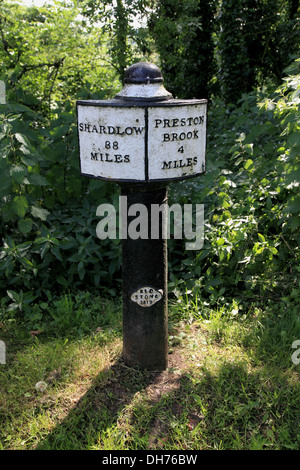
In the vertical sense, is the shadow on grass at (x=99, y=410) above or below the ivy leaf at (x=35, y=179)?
below

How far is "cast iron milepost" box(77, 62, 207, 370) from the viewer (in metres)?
2.06

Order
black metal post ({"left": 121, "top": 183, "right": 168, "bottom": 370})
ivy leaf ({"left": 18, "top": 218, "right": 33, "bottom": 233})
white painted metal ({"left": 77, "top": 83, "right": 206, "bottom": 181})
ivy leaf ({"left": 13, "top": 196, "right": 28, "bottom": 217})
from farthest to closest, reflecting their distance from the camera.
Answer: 1. ivy leaf ({"left": 18, "top": 218, "right": 33, "bottom": 233})
2. ivy leaf ({"left": 13, "top": 196, "right": 28, "bottom": 217})
3. black metal post ({"left": 121, "top": 183, "right": 168, "bottom": 370})
4. white painted metal ({"left": 77, "top": 83, "right": 206, "bottom": 181})

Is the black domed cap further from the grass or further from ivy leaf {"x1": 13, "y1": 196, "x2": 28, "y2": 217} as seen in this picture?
the grass

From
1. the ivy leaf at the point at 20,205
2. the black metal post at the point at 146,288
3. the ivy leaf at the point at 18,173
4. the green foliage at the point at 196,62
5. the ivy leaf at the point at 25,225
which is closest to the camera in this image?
the black metal post at the point at 146,288

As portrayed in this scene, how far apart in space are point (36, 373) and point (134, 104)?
59.2 inches

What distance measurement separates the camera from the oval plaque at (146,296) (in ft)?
7.84

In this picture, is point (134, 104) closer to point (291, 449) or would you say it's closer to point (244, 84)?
point (291, 449)

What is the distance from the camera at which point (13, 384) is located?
246 cm

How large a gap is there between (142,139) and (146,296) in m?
0.81

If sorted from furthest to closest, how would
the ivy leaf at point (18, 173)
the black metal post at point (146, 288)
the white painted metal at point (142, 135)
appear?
the ivy leaf at point (18, 173) < the black metal post at point (146, 288) < the white painted metal at point (142, 135)

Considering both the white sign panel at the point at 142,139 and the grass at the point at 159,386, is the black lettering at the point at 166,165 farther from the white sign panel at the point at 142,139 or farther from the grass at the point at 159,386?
the grass at the point at 159,386

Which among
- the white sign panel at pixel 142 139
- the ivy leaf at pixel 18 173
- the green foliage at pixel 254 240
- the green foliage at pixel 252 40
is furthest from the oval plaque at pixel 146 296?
the green foliage at pixel 252 40

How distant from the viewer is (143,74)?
2.13 meters

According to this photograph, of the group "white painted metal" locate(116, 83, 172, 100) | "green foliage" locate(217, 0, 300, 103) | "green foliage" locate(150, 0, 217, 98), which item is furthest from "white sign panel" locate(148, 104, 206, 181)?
"green foliage" locate(217, 0, 300, 103)
